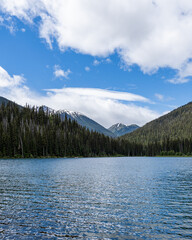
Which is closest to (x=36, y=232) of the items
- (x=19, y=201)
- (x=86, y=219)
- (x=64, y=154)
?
(x=86, y=219)

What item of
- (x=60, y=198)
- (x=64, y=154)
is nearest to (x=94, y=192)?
(x=60, y=198)

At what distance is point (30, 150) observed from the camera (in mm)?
145125

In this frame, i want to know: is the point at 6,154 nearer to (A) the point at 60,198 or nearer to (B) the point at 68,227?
(A) the point at 60,198

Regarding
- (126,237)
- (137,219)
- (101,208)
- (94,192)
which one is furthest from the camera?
(94,192)

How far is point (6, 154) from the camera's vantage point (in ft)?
438

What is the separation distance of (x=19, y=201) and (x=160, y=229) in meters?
16.5

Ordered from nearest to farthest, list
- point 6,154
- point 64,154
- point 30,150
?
point 6,154 → point 30,150 → point 64,154

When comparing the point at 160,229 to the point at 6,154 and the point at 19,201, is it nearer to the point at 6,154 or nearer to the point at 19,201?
the point at 19,201

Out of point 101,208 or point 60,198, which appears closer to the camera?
point 101,208

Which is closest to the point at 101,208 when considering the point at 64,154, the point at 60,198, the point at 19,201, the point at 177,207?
the point at 60,198

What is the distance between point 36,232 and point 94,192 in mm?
15928

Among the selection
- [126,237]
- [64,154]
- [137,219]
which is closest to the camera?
[126,237]

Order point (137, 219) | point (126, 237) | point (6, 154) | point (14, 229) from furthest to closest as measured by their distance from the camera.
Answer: point (6, 154), point (137, 219), point (14, 229), point (126, 237)

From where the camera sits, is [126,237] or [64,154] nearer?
[126,237]
